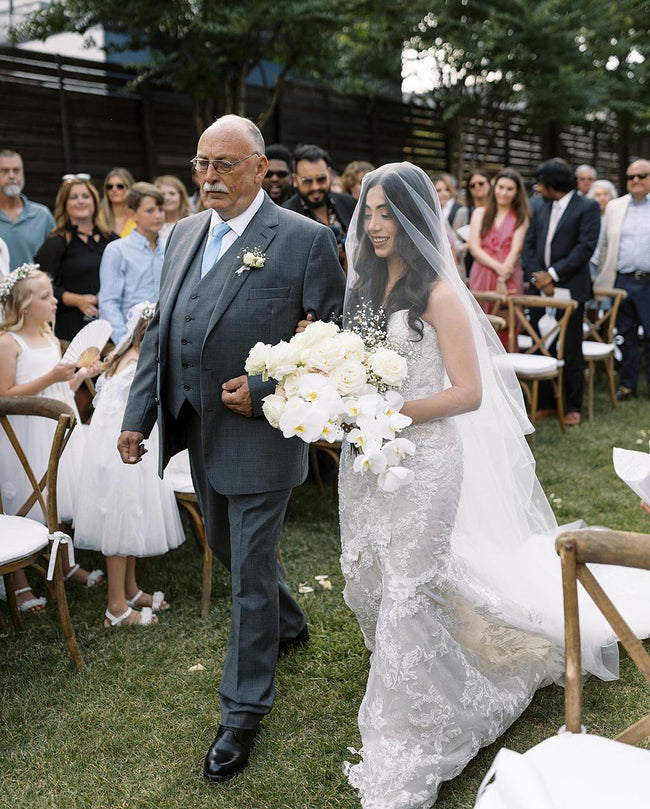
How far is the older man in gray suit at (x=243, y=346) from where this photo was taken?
2877 mm

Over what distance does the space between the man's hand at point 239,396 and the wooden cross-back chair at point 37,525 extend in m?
1.08

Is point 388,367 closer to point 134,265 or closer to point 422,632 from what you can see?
point 422,632

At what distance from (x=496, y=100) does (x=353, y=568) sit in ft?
42.7

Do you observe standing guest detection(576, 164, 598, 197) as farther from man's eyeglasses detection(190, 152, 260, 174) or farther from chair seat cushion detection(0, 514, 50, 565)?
→ chair seat cushion detection(0, 514, 50, 565)

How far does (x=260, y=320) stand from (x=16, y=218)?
4270mm

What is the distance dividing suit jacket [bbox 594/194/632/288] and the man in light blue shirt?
508cm

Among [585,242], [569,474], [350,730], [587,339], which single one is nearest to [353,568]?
[350,730]

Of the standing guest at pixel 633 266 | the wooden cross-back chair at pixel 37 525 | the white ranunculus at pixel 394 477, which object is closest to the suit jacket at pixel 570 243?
the standing guest at pixel 633 266

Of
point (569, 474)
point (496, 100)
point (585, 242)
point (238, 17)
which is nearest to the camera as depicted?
point (569, 474)

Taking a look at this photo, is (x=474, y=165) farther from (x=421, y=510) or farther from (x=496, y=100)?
(x=421, y=510)

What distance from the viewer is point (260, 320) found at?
290cm

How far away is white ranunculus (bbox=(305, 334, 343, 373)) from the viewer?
2.40m

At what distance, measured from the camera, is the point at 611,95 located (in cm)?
1518

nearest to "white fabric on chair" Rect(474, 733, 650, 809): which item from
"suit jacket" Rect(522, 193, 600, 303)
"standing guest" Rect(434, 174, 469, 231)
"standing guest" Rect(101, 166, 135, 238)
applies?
"standing guest" Rect(101, 166, 135, 238)
